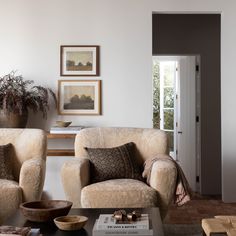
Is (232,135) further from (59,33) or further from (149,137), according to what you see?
(59,33)

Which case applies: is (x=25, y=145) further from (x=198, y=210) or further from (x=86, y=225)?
(x=198, y=210)

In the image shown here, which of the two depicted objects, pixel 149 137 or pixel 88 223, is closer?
pixel 88 223

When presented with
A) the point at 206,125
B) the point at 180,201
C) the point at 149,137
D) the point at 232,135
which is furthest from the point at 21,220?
the point at 206,125

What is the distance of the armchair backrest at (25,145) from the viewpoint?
3.90 m

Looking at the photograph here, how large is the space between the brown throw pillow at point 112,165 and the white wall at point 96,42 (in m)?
1.24

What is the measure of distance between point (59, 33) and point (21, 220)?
308 centimetres

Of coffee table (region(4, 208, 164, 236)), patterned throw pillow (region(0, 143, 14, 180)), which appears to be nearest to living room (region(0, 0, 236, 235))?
patterned throw pillow (region(0, 143, 14, 180))

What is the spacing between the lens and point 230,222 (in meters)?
2.34

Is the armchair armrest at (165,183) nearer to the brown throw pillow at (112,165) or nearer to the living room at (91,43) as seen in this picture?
the brown throw pillow at (112,165)

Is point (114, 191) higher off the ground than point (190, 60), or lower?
lower

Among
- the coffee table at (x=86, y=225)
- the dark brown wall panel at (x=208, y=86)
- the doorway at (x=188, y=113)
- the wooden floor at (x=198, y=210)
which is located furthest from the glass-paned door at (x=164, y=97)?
the coffee table at (x=86, y=225)

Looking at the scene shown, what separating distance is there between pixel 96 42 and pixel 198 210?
2.31 meters

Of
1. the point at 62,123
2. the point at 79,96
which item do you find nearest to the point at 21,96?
the point at 62,123

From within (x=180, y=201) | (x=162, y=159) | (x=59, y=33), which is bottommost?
(x=180, y=201)
